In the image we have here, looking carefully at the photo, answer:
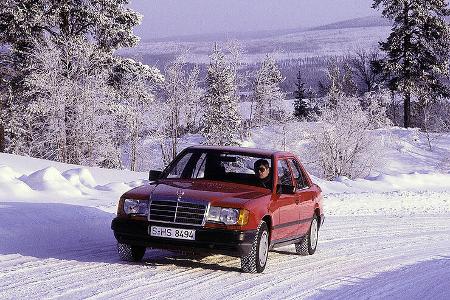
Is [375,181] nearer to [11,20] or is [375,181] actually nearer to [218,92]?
[11,20]

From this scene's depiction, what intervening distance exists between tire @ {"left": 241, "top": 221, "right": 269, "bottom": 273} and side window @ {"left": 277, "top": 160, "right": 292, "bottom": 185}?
1.38 m

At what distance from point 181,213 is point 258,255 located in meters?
1.11

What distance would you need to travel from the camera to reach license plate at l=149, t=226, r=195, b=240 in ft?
29.1

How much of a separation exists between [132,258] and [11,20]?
27.3 meters

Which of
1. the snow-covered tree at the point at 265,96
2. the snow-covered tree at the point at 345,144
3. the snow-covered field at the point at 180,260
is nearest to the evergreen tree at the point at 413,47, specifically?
the snow-covered tree at the point at 345,144

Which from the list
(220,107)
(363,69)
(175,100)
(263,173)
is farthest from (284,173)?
(363,69)

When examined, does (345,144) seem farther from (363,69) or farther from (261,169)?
(363,69)

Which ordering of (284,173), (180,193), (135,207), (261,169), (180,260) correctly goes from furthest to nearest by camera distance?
1. (284,173)
2. (261,169)
3. (180,260)
4. (135,207)
5. (180,193)

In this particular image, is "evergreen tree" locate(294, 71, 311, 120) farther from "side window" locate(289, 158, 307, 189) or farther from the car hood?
the car hood

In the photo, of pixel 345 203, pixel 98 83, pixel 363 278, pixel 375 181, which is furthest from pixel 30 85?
pixel 363 278

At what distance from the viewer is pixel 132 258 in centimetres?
953

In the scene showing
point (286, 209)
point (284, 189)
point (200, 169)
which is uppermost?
point (200, 169)

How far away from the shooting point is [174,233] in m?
8.88

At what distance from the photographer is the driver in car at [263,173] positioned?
10.2 metres
